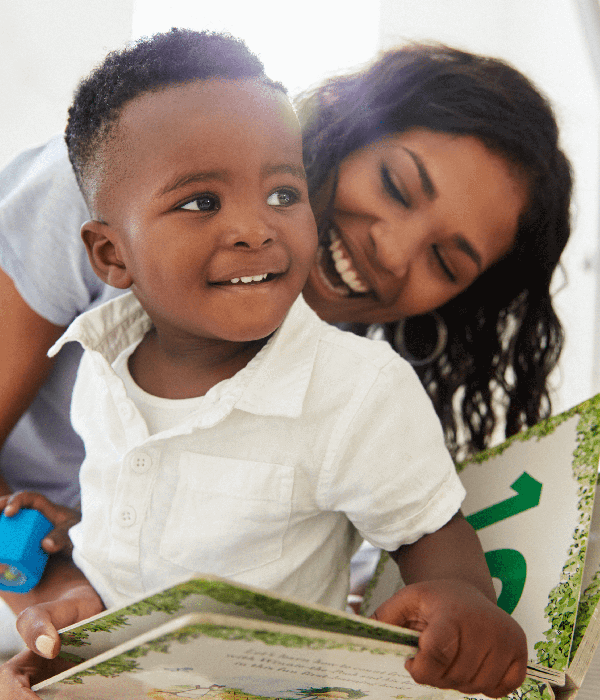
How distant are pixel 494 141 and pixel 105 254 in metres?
0.33

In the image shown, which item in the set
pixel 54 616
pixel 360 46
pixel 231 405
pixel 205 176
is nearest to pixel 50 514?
pixel 54 616

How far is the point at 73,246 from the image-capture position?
0.56 m

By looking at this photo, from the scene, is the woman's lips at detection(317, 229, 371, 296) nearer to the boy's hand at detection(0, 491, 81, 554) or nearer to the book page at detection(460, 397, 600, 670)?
the book page at detection(460, 397, 600, 670)

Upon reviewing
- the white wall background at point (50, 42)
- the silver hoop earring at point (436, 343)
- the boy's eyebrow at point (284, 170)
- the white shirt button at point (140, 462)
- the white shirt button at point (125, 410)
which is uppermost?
the white wall background at point (50, 42)

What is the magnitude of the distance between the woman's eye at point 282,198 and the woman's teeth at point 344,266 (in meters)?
0.19

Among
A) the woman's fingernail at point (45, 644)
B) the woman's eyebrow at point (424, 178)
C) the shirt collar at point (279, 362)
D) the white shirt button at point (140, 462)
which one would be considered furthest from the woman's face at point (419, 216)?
the woman's fingernail at point (45, 644)

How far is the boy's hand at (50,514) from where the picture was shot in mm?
520

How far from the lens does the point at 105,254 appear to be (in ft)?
1.46

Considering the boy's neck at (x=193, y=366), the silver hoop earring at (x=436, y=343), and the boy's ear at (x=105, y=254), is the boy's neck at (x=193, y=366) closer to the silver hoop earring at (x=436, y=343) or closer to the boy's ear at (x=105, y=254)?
the boy's ear at (x=105, y=254)

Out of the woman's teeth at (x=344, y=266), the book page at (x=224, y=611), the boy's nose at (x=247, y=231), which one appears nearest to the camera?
the book page at (x=224, y=611)

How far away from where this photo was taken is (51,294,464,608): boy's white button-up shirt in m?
0.42

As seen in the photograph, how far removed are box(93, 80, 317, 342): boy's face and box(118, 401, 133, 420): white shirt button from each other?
0.09 metres

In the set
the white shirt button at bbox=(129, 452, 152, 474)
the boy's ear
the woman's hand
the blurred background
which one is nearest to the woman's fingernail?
the woman's hand

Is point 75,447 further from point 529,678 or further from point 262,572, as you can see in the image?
point 529,678
